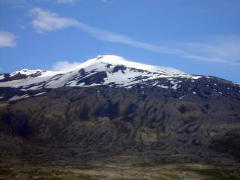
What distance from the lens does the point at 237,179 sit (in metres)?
200

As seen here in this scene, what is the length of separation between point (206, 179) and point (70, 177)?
71232 millimetres

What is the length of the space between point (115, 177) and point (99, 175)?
951 centimetres

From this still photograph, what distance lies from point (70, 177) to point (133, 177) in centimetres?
3324

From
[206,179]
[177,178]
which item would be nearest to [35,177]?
[177,178]

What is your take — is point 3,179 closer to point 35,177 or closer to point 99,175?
point 35,177

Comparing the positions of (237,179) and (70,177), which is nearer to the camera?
(70,177)

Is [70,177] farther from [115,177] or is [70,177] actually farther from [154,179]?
[154,179]

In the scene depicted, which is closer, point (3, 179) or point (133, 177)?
point (3, 179)

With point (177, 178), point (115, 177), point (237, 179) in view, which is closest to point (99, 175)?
point (115, 177)

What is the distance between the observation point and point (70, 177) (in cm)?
18775

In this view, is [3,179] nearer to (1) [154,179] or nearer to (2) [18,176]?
(2) [18,176]

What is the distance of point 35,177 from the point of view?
609 feet

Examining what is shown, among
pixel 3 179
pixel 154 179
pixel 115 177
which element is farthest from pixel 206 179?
pixel 3 179

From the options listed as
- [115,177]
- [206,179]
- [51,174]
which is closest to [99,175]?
[115,177]
